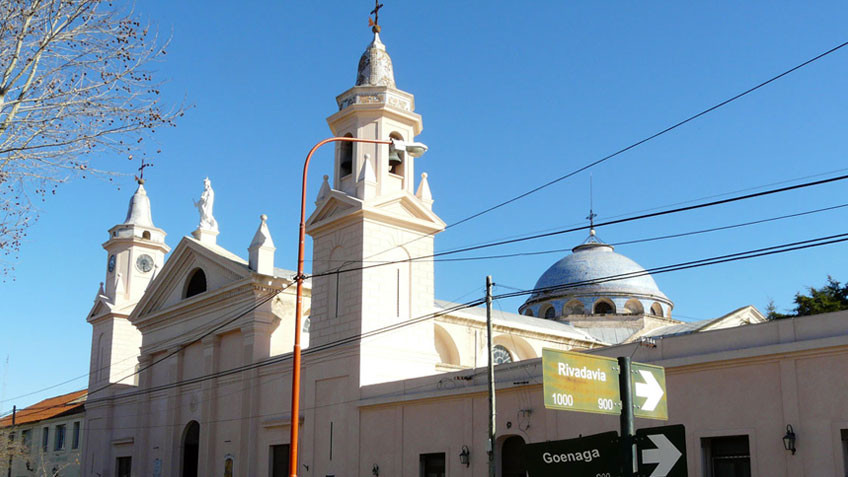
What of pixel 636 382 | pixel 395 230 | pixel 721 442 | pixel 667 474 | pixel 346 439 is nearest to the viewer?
pixel 667 474

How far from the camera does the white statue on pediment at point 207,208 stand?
43.0 meters

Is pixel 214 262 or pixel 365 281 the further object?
pixel 214 262

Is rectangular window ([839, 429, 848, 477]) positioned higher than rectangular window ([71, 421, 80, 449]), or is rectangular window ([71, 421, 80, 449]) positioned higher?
rectangular window ([71, 421, 80, 449])

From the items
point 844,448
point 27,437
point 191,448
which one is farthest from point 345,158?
point 27,437

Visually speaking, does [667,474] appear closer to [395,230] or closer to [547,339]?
[395,230]

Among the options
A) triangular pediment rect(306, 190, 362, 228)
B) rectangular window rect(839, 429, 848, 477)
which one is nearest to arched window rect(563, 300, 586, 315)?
triangular pediment rect(306, 190, 362, 228)

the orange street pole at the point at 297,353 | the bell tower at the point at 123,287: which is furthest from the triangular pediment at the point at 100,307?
the orange street pole at the point at 297,353

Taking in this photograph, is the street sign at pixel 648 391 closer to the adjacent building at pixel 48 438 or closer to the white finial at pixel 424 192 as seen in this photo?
the white finial at pixel 424 192

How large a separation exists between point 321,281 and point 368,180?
4.21 m

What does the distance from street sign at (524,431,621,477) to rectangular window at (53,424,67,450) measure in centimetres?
5336

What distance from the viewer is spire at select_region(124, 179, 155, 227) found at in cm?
5319

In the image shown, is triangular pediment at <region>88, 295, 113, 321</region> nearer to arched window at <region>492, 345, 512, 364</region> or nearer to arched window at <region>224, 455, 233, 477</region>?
arched window at <region>224, 455, 233, 477</region>

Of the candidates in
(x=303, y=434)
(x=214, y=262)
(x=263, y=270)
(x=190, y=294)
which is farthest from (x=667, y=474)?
(x=190, y=294)

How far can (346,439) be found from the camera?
31.0 meters
